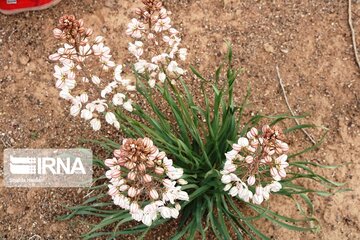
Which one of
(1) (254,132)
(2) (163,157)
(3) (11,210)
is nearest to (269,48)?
(1) (254,132)

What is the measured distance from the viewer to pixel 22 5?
3.74 metres

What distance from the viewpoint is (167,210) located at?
208 centimetres

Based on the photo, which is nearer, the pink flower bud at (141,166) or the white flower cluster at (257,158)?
the pink flower bud at (141,166)

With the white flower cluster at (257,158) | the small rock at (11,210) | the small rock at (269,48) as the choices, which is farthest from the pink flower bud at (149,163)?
the small rock at (269,48)

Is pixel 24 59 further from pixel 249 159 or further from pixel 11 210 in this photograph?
pixel 249 159

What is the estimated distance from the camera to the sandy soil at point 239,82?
10.6 ft

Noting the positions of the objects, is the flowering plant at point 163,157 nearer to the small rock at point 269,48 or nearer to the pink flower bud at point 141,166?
the pink flower bud at point 141,166

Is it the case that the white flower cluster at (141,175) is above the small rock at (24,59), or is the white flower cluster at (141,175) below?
above

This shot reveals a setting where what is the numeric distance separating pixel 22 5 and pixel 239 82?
68.4 inches

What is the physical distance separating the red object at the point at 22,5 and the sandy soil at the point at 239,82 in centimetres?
6

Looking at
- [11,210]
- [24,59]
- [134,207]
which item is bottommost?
[11,210]

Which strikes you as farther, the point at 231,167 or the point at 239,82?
the point at 239,82

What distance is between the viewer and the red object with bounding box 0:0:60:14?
3730 millimetres

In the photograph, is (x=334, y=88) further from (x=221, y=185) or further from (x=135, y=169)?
(x=135, y=169)
